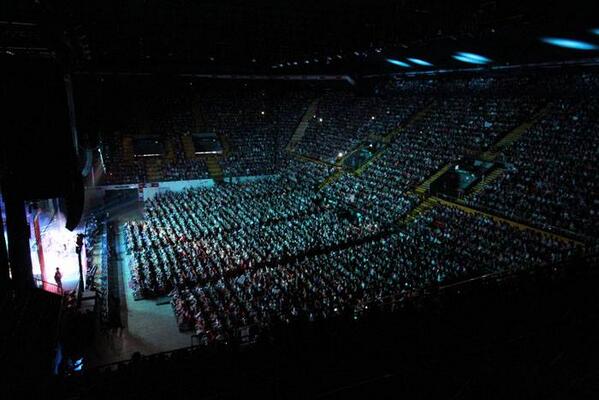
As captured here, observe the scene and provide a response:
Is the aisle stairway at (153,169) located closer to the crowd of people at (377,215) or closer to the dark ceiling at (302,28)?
the crowd of people at (377,215)

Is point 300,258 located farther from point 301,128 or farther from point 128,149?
point 301,128

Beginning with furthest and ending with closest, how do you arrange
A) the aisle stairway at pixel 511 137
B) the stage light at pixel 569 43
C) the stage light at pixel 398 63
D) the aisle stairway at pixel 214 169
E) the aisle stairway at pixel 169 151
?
the aisle stairway at pixel 169 151, the aisle stairway at pixel 214 169, the stage light at pixel 398 63, the aisle stairway at pixel 511 137, the stage light at pixel 569 43

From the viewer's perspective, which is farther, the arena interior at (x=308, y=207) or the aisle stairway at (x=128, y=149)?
the aisle stairway at (x=128, y=149)

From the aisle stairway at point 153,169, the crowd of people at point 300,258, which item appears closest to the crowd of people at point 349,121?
the crowd of people at point 300,258

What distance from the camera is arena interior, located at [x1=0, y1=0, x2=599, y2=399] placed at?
943 cm

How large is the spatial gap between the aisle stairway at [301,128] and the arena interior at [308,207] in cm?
33

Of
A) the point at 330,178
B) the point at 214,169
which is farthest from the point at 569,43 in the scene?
the point at 214,169

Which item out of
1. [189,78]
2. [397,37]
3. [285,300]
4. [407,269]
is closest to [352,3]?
[397,37]

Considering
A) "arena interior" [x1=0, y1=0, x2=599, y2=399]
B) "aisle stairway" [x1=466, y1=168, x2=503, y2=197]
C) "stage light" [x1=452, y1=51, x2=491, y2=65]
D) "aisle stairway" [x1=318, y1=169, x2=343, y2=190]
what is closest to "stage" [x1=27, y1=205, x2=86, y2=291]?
"arena interior" [x1=0, y1=0, x2=599, y2=399]

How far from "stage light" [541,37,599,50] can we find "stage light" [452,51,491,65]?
597 cm

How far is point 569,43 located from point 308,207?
682 inches

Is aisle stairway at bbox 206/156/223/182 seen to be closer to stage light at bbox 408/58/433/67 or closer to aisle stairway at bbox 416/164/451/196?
aisle stairway at bbox 416/164/451/196

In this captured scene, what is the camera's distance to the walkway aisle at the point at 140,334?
14039 millimetres

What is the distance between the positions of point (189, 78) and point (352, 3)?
32.9m
